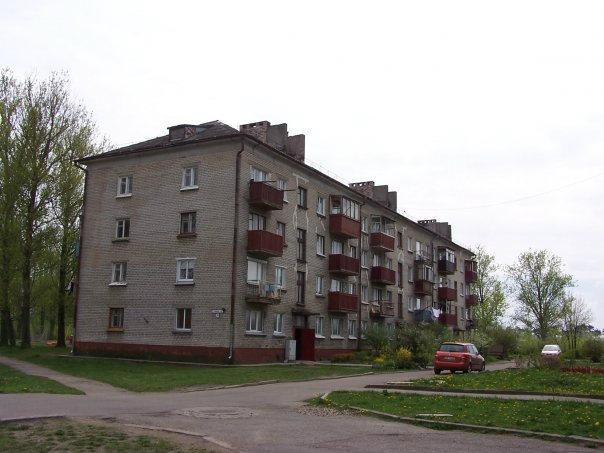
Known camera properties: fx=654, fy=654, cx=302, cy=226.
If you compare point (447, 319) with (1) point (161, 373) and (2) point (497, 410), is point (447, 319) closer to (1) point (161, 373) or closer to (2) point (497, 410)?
(1) point (161, 373)

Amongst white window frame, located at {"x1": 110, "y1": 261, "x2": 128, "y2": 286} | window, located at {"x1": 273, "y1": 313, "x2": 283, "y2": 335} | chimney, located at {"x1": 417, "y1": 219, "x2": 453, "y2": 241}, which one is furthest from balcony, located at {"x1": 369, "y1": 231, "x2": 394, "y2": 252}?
chimney, located at {"x1": 417, "y1": 219, "x2": 453, "y2": 241}

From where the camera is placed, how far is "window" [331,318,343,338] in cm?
4134

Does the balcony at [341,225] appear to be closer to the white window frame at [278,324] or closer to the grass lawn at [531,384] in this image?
the white window frame at [278,324]

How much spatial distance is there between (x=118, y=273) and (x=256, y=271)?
791cm

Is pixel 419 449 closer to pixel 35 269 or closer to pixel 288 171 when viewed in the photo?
pixel 288 171

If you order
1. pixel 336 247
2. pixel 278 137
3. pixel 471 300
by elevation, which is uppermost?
pixel 278 137

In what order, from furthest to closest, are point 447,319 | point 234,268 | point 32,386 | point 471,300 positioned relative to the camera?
point 471,300, point 447,319, point 234,268, point 32,386

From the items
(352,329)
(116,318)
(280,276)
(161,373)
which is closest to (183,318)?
(116,318)

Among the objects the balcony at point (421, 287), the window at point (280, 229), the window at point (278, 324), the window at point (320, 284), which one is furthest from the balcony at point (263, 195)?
the balcony at point (421, 287)

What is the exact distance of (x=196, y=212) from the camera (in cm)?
3369

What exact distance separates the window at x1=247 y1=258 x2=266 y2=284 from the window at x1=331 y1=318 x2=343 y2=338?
873 centimetres

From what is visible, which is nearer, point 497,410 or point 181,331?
point 497,410

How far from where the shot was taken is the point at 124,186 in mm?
36719

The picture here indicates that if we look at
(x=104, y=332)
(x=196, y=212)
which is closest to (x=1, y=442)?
(x=196, y=212)
